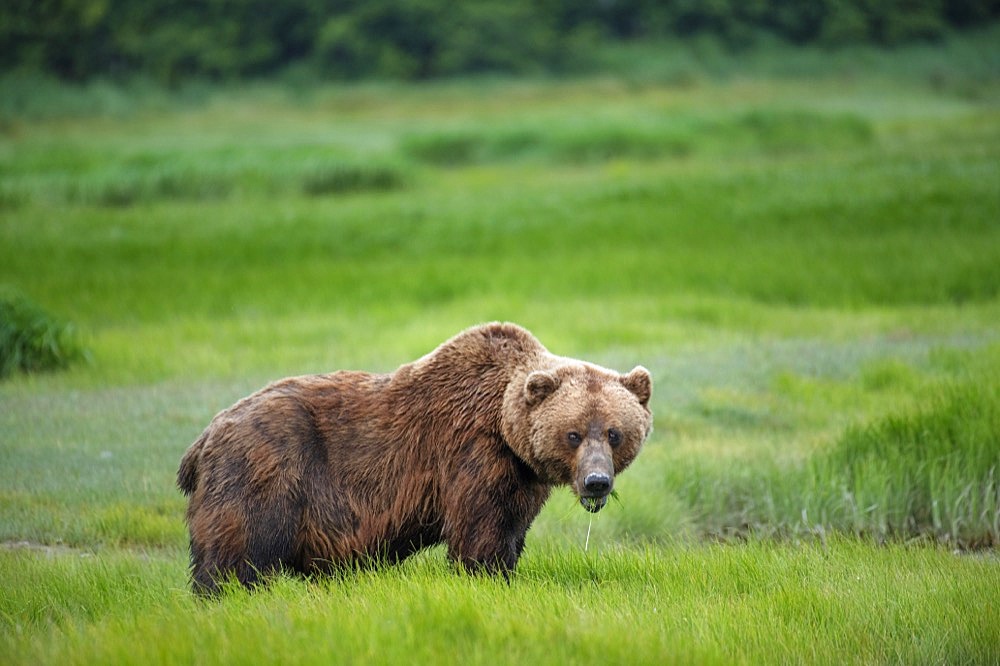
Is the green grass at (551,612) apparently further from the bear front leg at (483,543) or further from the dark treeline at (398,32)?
the dark treeline at (398,32)

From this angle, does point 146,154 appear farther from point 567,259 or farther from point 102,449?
point 102,449

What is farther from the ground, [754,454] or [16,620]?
[16,620]

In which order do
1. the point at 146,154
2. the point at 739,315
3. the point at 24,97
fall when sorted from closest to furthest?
the point at 739,315
the point at 146,154
the point at 24,97

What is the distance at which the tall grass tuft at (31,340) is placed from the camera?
1145 centimetres

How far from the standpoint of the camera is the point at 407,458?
5594 millimetres

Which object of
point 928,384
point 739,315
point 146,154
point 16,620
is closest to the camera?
point 16,620

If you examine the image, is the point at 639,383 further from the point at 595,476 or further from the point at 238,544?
the point at 238,544

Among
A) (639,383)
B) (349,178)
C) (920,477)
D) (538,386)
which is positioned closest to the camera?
(538,386)

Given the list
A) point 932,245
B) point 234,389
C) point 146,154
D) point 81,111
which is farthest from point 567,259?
point 81,111

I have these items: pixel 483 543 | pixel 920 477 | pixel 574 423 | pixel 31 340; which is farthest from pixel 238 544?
pixel 31 340

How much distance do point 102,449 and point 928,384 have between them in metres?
6.85

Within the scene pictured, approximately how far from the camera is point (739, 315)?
48.6 feet

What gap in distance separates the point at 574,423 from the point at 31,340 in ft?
26.5

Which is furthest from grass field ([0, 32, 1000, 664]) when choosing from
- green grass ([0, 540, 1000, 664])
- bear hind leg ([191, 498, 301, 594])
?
bear hind leg ([191, 498, 301, 594])
